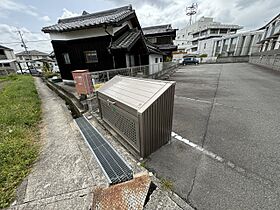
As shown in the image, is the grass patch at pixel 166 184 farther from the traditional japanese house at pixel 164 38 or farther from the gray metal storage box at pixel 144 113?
the traditional japanese house at pixel 164 38

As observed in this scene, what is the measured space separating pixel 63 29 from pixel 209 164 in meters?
10.5

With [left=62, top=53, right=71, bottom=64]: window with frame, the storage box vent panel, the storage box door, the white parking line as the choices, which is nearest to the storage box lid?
the storage box door

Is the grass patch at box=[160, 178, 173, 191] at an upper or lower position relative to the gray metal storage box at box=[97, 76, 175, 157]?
lower

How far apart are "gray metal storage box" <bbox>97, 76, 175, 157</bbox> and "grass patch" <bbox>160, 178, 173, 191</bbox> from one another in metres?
0.62

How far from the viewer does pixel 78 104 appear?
5.97m

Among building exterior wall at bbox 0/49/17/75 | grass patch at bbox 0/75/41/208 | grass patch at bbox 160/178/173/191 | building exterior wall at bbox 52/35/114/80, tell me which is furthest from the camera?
building exterior wall at bbox 0/49/17/75

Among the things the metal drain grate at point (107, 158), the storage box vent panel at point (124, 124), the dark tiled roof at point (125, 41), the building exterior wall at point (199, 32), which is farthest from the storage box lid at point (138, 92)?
the building exterior wall at point (199, 32)

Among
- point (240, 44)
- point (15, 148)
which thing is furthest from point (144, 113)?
point (240, 44)

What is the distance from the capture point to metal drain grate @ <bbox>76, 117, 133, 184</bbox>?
7.75 ft

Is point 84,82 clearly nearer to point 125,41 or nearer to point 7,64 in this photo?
point 125,41

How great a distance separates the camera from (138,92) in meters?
2.83

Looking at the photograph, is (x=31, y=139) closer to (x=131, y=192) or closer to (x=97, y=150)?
(x=97, y=150)

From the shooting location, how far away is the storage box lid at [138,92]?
8.01ft

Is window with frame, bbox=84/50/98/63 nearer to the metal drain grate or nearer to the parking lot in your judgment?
the metal drain grate
